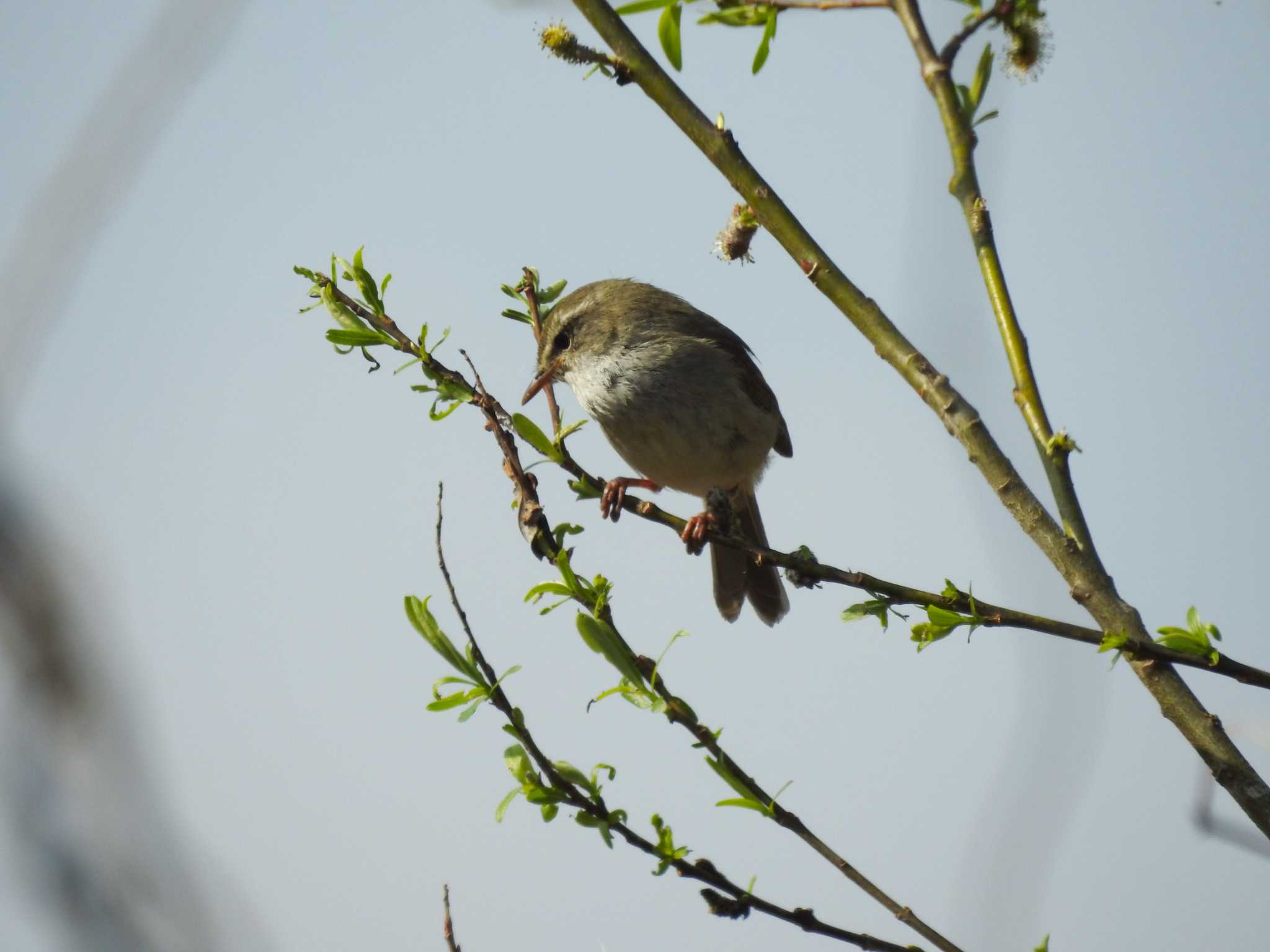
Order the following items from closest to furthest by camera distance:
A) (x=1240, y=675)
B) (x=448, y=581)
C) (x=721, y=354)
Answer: (x=1240, y=675) < (x=448, y=581) < (x=721, y=354)

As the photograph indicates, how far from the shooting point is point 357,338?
263cm

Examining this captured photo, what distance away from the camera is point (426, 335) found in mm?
2557

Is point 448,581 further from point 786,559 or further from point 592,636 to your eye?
point 786,559

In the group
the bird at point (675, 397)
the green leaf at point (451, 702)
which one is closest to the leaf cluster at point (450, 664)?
the green leaf at point (451, 702)

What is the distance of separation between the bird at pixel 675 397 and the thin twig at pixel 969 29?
255cm

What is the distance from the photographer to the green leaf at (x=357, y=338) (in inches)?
103

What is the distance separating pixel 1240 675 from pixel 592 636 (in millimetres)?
1017

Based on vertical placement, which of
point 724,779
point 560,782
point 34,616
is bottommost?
point 34,616

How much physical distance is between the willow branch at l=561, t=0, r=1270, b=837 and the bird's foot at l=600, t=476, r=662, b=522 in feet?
2.02

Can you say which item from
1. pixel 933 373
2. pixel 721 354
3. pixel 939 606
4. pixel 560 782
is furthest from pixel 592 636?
pixel 721 354

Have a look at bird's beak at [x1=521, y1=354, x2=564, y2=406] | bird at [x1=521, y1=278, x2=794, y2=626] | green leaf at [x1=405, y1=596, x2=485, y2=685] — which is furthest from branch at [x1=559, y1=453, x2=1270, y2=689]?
bird's beak at [x1=521, y1=354, x2=564, y2=406]

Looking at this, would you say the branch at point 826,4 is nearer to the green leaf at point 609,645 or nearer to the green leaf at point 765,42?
the green leaf at point 765,42

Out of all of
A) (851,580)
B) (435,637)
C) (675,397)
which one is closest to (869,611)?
(851,580)

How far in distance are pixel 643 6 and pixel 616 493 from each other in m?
1.21
